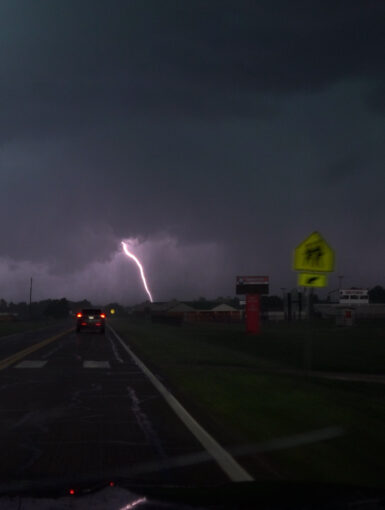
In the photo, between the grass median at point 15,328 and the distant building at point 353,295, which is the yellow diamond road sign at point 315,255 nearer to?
the grass median at point 15,328

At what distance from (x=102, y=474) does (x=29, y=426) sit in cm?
349

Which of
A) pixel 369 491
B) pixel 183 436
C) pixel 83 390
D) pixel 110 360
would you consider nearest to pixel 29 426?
pixel 183 436

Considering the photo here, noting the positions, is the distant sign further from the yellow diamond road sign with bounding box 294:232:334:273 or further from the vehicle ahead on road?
the yellow diamond road sign with bounding box 294:232:334:273

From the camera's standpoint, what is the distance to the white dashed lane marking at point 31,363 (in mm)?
20938

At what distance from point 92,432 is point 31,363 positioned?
12.9 meters

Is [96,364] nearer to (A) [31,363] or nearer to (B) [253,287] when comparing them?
(A) [31,363]

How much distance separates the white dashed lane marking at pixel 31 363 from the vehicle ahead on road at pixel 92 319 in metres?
→ 23.3

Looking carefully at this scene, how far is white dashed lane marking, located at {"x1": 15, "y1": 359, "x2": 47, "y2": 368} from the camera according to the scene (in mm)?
20938

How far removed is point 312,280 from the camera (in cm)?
1362

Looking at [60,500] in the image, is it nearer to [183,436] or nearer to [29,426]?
[183,436]

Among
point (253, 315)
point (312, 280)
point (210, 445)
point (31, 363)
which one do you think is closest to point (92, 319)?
point (253, 315)

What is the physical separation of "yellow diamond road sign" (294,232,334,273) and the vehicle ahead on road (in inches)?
1354

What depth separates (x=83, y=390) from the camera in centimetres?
1479

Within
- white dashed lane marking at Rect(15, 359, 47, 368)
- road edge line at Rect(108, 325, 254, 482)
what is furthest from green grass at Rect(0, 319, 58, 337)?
road edge line at Rect(108, 325, 254, 482)
